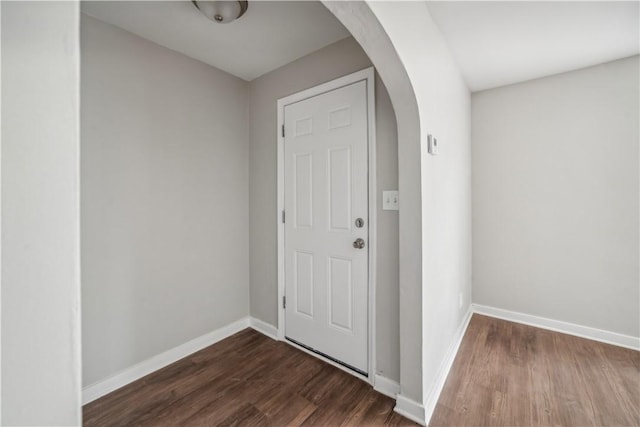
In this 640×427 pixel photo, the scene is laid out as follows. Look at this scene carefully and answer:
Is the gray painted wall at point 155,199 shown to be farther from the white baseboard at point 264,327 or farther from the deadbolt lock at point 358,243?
the deadbolt lock at point 358,243

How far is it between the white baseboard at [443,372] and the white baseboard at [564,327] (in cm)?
39

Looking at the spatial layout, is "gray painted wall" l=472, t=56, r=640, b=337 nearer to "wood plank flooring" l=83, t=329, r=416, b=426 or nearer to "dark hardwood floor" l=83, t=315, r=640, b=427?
"dark hardwood floor" l=83, t=315, r=640, b=427

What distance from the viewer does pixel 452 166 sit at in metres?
2.12

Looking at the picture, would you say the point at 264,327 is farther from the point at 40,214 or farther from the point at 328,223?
the point at 40,214

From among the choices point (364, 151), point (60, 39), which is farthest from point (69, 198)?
point (364, 151)

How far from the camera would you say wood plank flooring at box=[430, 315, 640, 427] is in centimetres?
153

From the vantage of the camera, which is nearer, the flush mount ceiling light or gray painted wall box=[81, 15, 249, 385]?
the flush mount ceiling light

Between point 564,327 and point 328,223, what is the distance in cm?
243

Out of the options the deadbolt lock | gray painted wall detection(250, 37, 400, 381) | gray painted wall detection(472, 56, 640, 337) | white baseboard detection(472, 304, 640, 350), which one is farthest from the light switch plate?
white baseboard detection(472, 304, 640, 350)

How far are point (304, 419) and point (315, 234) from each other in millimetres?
1166

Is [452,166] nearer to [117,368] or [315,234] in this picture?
[315,234]

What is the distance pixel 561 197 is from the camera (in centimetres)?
250

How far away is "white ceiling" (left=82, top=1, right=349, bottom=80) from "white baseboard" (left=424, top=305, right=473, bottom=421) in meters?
2.38

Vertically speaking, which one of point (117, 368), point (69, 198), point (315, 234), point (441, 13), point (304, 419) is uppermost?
point (441, 13)
